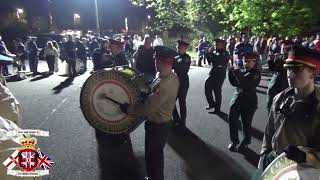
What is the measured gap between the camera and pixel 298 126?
9.23 feet

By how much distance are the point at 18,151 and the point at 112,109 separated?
307cm

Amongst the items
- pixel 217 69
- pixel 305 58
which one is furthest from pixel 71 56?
pixel 305 58

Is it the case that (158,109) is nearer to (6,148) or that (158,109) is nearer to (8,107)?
(8,107)

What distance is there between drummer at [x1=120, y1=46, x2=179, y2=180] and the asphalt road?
879mm

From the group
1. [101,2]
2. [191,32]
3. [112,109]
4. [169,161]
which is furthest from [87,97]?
[101,2]

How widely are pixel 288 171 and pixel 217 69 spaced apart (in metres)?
6.69

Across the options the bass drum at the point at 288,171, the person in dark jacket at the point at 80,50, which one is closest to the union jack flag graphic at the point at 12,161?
the bass drum at the point at 288,171

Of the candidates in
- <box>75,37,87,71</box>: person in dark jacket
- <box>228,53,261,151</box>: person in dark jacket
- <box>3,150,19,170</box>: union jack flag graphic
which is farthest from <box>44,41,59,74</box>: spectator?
<box>3,150,19,170</box>: union jack flag graphic

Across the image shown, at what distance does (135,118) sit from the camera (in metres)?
5.24

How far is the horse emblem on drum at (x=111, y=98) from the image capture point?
17.2ft

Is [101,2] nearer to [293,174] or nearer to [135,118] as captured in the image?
[135,118]

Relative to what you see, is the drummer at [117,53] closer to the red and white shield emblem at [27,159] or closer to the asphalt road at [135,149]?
the asphalt road at [135,149]

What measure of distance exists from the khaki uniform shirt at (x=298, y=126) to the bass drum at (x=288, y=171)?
32cm

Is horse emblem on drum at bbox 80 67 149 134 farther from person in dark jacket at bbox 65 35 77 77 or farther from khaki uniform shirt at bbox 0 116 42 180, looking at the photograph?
person in dark jacket at bbox 65 35 77 77
